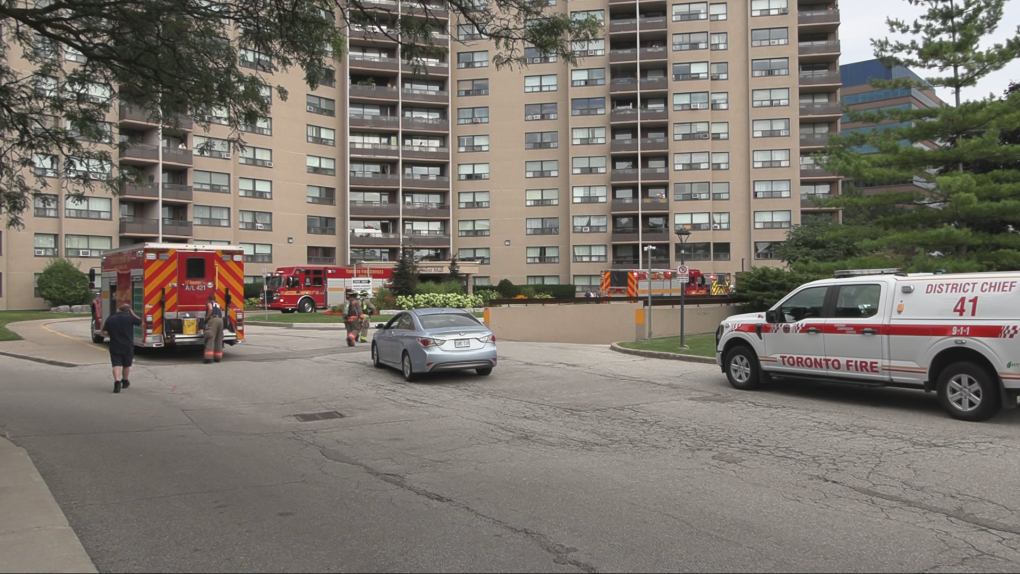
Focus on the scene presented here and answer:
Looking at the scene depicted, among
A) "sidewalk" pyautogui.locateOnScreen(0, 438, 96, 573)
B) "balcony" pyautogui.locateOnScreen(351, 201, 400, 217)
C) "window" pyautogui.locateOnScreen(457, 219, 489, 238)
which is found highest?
"balcony" pyautogui.locateOnScreen(351, 201, 400, 217)

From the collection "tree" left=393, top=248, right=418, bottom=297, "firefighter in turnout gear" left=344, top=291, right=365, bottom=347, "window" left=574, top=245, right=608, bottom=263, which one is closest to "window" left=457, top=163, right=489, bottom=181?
"window" left=574, top=245, right=608, bottom=263

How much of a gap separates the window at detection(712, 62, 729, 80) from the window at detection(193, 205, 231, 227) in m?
41.7

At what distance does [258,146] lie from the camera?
191ft

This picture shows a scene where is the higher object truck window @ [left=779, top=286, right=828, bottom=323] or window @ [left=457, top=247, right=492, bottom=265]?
window @ [left=457, top=247, right=492, bottom=265]

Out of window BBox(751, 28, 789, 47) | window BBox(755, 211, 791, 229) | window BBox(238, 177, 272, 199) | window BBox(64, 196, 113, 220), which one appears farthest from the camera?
window BBox(755, 211, 791, 229)

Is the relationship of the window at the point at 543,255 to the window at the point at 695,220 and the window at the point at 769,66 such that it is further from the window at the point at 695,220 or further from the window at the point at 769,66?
the window at the point at 769,66

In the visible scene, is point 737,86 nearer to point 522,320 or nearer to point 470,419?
point 522,320

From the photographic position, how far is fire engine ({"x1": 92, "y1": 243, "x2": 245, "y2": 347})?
59.5 feet

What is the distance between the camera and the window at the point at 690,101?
60.8 m

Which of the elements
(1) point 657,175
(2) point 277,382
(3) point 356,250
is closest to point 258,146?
(3) point 356,250

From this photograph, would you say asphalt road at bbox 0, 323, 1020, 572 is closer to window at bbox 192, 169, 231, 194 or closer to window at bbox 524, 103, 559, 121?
window at bbox 192, 169, 231, 194

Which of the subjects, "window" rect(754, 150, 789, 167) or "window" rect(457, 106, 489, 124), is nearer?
"window" rect(754, 150, 789, 167)

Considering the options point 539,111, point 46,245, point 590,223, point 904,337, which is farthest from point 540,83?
point 904,337

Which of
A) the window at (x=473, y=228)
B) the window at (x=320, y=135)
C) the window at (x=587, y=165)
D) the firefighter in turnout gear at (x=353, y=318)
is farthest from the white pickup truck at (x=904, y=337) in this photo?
the window at (x=320, y=135)
